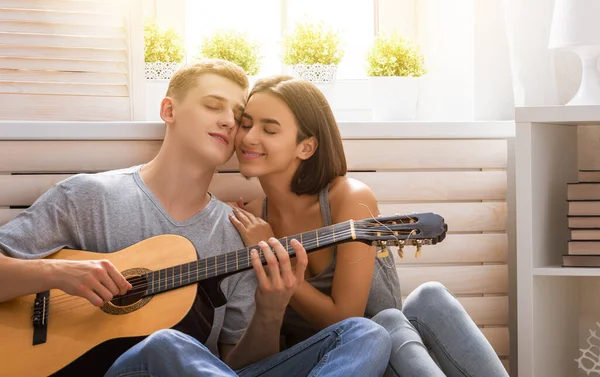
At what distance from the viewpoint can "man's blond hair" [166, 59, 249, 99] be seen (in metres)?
1.85

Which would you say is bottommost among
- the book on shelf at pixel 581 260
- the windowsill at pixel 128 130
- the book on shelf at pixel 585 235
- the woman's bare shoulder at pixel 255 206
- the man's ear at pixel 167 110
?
the book on shelf at pixel 581 260

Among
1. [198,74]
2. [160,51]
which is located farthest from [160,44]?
[198,74]

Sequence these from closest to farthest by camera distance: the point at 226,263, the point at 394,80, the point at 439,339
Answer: the point at 226,263
the point at 439,339
the point at 394,80

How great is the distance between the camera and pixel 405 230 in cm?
149

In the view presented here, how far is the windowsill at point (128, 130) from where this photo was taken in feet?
6.39

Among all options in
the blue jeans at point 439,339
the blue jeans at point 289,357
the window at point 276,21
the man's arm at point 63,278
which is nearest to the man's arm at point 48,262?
the man's arm at point 63,278

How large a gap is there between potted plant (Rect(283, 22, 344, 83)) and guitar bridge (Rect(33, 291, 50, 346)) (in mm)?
1230

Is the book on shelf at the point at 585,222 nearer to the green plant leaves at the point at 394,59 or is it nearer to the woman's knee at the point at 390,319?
the woman's knee at the point at 390,319

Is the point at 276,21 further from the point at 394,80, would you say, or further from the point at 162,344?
the point at 162,344

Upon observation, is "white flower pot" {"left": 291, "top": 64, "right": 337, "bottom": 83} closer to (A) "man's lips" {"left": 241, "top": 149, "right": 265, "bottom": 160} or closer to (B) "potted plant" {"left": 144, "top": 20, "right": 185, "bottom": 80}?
(B) "potted plant" {"left": 144, "top": 20, "right": 185, "bottom": 80}

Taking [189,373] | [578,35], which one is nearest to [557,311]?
[578,35]

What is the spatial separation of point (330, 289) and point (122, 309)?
484mm

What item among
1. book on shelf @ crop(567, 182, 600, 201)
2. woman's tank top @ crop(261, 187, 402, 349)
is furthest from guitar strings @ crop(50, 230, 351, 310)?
book on shelf @ crop(567, 182, 600, 201)

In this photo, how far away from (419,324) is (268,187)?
1.51 ft
